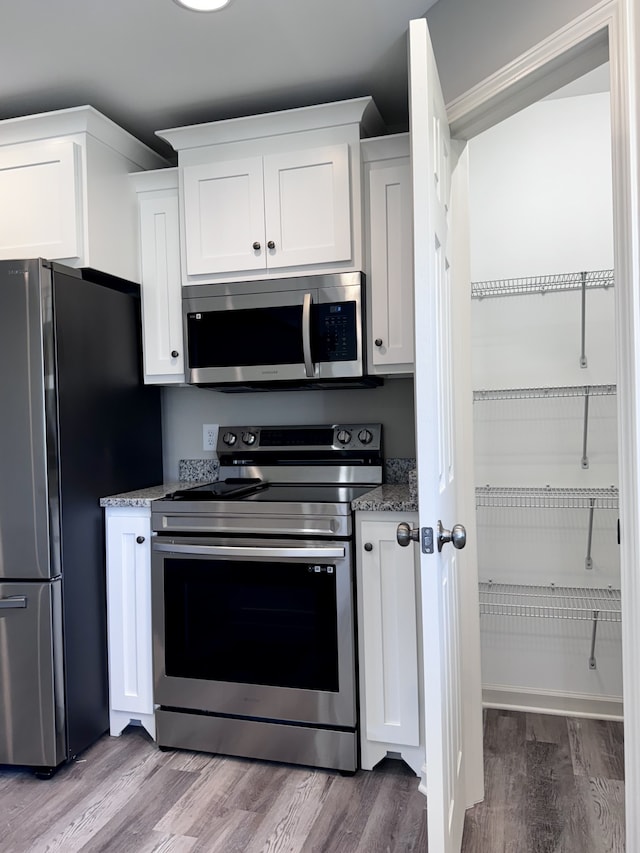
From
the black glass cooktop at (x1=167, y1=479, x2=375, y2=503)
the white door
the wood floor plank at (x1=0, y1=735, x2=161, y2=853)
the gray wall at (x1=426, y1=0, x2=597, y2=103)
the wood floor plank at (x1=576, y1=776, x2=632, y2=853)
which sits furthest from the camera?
the black glass cooktop at (x1=167, y1=479, x2=375, y2=503)

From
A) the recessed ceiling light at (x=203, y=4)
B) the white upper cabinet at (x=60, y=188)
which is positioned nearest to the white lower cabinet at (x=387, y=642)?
the white upper cabinet at (x=60, y=188)

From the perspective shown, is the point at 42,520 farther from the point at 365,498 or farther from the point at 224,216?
the point at 224,216

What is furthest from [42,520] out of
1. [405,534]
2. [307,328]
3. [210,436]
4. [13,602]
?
[405,534]

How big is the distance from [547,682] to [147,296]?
228cm

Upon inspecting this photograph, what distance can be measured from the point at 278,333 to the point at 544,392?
1079 millimetres

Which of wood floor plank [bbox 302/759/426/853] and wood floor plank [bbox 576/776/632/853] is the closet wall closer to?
wood floor plank [bbox 576/776/632/853]

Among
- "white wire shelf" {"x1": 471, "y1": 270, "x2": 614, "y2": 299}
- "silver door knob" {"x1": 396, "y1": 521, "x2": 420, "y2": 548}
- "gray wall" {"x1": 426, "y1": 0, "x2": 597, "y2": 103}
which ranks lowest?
"silver door knob" {"x1": 396, "y1": 521, "x2": 420, "y2": 548}

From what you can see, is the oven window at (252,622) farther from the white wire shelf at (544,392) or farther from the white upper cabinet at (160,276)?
the white wire shelf at (544,392)

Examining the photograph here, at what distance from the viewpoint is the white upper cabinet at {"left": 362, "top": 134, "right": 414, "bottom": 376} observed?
2295 millimetres

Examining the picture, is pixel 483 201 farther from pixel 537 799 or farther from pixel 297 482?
pixel 537 799

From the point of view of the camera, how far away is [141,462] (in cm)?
268

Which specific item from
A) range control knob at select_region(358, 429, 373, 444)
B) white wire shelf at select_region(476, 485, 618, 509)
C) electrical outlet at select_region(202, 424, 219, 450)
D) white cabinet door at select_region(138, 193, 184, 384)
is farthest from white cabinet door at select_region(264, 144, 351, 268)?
white wire shelf at select_region(476, 485, 618, 509)

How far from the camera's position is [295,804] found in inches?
76.2

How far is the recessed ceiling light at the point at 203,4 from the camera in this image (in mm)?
1794
